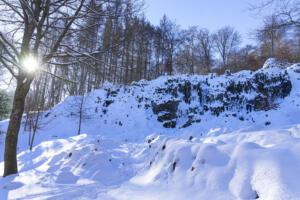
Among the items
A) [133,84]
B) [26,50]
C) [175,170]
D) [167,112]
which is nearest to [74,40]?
[26,50]

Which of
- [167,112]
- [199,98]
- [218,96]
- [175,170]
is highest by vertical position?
[218,96]

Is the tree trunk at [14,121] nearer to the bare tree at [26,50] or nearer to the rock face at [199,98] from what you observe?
the bare tree at [26,50]

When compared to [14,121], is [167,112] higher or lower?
higher

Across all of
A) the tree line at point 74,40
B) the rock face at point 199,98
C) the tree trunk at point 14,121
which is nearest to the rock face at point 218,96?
the rock face at point 199,98

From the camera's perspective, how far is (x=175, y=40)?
3691 cm

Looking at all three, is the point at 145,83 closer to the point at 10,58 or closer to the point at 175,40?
the point at 175,40

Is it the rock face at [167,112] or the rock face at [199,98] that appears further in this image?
the rock face at [167,112]

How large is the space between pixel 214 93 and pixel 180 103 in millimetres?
2443

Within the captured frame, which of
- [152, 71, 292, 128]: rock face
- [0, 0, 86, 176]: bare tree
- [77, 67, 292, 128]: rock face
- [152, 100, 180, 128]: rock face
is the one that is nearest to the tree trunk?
[0, 0, 86, 176]: bare tree

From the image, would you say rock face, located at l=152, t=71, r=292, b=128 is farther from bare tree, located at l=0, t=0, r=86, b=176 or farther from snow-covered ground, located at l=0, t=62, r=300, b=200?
bare tree, located at l=0, t=0, r=86, b=176

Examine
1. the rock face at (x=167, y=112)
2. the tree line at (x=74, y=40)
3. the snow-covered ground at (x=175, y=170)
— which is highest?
the tree line at (x=74, y=40)

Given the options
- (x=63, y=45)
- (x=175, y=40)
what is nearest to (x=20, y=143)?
(x=63, y=45)

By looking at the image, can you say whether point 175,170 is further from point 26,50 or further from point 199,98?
point 199,98

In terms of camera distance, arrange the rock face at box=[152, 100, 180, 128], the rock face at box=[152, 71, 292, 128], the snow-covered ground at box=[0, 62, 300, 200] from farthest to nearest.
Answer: the rock face at box=[152, 100, 180, 128], the rock face at box=[152, 71, 292, 128], the snow-covered ground at box=[0, 62, 300, 200]
